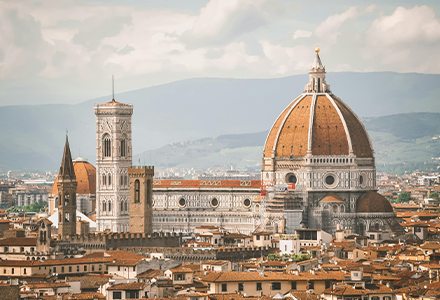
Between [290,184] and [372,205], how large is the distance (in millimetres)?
9252

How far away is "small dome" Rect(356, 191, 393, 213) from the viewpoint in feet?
412

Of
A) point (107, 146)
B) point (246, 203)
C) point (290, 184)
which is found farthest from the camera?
A: point (246, 203)

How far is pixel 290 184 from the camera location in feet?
422

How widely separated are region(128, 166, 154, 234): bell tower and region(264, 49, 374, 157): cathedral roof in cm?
2031

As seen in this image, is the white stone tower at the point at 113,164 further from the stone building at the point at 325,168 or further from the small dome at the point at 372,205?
the small dome at the point at 372,205

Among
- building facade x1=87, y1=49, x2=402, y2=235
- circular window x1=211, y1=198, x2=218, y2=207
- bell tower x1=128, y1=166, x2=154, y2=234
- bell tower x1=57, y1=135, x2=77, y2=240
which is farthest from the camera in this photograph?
circular window x1=211, y1=198, x2=218, y2=207

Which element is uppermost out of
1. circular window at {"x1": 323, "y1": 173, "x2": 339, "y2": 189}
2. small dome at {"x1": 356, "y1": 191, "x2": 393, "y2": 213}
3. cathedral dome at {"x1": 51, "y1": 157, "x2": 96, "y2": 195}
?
cathedral dome at {"x1": 51, "y1": 157, "x2": 96, "y2": 195}

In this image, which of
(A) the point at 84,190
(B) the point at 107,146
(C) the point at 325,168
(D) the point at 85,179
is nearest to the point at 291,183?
(C) the point at 325,168

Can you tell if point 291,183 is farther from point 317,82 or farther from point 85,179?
point 85,179

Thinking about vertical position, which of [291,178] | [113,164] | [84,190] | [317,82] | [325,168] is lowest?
[84,190]

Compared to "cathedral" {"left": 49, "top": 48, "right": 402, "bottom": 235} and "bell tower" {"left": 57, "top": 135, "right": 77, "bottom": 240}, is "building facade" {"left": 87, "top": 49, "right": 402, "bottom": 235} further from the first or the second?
"bell tower" {"left": 57, "top": 135, "right": 77, "bottom": 240}

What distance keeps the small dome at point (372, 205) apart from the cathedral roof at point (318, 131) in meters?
5.65

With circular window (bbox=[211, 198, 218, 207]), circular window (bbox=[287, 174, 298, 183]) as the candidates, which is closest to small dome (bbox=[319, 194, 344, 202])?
circular window (bbox=[287, 174, 298, 183])

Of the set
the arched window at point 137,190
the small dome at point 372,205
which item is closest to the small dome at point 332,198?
the small dome at point 372,205
